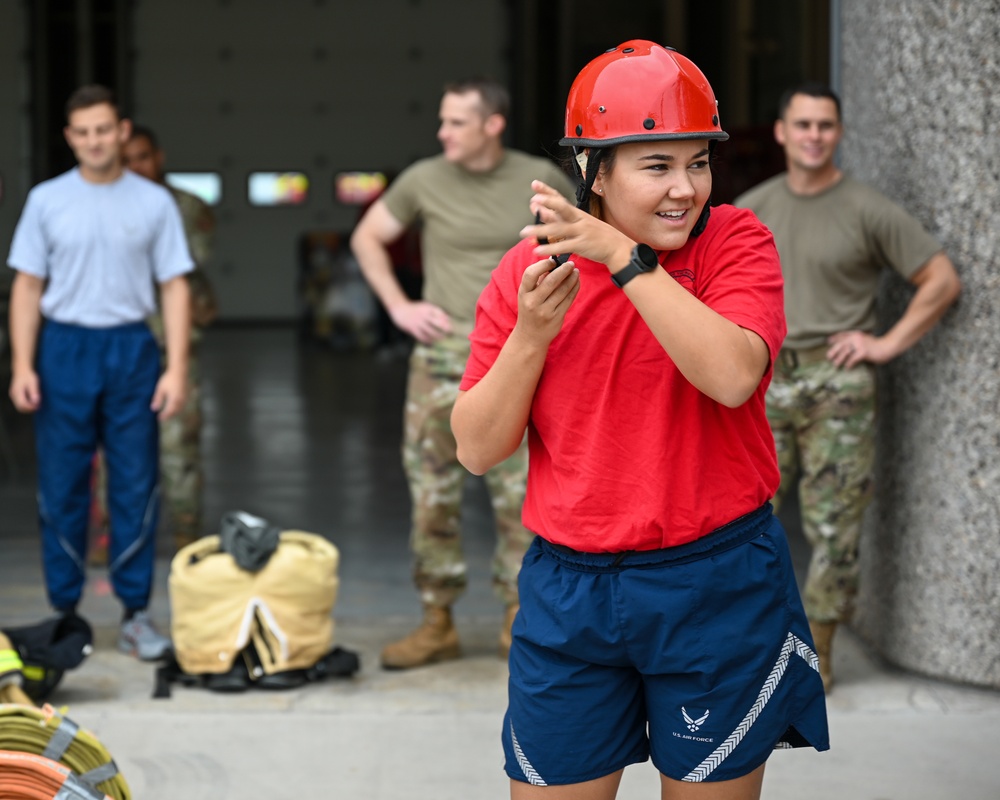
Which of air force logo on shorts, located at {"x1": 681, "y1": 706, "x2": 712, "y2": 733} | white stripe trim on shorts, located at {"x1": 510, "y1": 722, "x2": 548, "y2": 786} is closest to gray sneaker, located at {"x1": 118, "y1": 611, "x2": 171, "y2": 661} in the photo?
white stripe trim on shorts, located at {"x1": 510, "y1": 722, "x2": 548, "y2": 786}

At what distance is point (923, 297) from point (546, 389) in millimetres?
2607

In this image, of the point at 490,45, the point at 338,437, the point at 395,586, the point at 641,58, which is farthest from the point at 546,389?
the point at 490,45

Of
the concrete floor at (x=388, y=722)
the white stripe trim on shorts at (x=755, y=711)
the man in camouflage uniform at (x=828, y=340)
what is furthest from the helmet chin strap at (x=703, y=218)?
the man in camouflage uniform at (x=828, y=340)

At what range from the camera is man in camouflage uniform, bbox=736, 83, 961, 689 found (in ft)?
15.1

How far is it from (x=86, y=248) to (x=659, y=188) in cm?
350

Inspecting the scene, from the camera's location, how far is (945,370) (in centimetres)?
461

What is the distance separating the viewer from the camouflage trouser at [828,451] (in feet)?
15.2

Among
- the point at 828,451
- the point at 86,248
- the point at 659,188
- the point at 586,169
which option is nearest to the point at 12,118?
the point at 86,248

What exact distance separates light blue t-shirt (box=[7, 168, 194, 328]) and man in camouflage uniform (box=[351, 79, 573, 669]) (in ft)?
2.89

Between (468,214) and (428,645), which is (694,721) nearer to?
(428,645)

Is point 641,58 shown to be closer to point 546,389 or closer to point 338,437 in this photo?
point 546,389

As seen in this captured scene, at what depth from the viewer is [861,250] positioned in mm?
4578

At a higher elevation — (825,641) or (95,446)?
(95,446)

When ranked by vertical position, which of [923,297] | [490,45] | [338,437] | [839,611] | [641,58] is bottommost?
[338,437]
